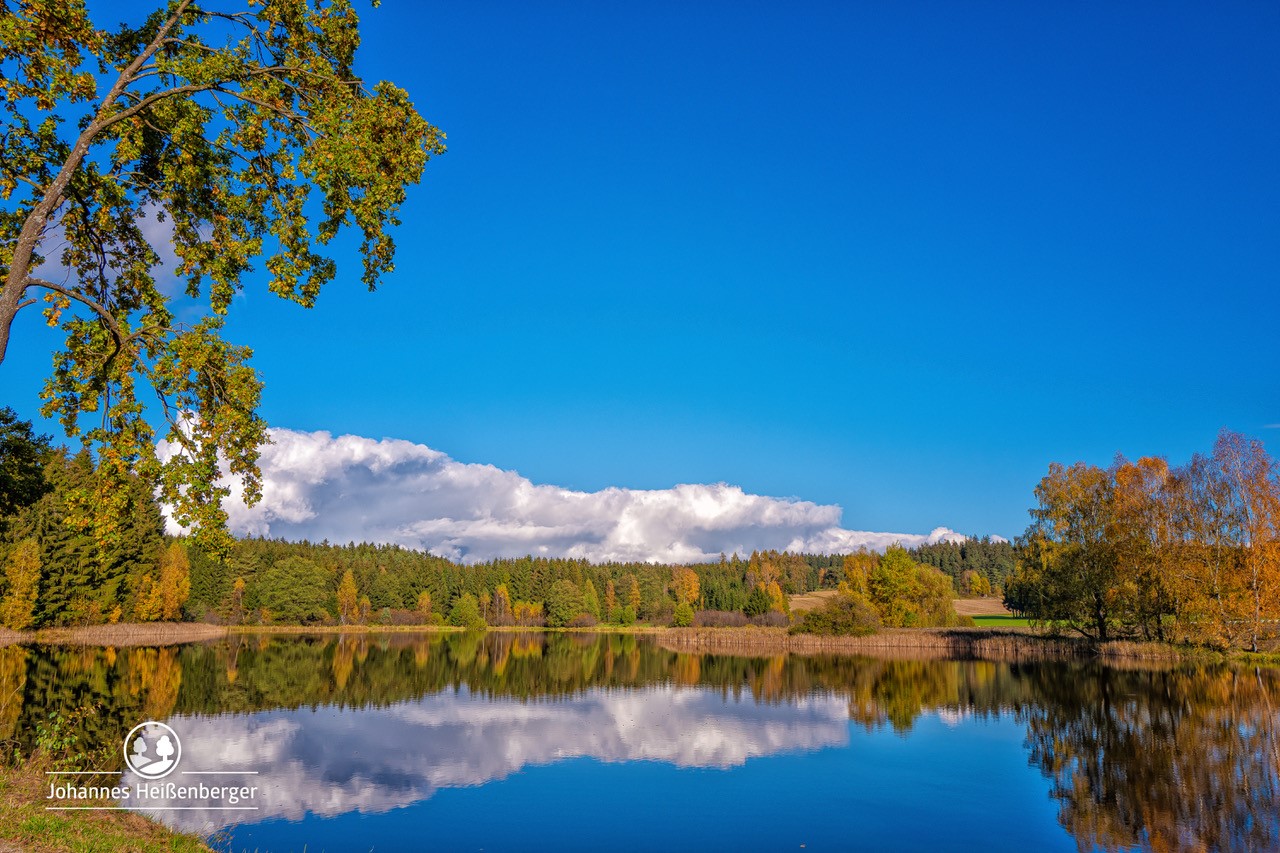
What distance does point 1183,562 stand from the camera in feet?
200

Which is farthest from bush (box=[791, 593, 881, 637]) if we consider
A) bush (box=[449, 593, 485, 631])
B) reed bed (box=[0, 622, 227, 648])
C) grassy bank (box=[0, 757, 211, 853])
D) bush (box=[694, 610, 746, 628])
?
grassy bank (box=[0, 757, 211, 853])

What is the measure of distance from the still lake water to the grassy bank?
361 centimetres

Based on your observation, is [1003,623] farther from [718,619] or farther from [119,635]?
[119,635]

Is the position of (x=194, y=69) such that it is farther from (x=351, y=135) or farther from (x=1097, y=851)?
(x=1097, y=851)

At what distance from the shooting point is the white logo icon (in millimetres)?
24469

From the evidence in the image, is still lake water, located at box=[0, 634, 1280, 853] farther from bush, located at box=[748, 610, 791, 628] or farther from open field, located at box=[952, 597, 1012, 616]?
open field, located at box=[952, 597, 1012, 616]

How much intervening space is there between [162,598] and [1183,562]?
4448 inches

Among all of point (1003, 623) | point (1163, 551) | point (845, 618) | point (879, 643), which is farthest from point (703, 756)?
point (1003, 623)

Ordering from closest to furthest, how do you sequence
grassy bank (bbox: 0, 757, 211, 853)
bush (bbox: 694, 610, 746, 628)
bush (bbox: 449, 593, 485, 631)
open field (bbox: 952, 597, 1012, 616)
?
grassy bank (bbox: 0, 757, 211, 853)
bush (bbox: 694, 610, 746, 628)
open field (bbox: 952, 597, 1012, 616)
bush (bbox: 449, 593, 485, 631)

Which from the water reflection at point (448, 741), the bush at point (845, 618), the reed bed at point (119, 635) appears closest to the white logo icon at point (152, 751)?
the water reflection at point (448, 741)

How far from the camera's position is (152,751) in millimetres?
27578

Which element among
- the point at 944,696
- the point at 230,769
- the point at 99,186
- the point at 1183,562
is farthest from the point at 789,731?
the point at 1183,562

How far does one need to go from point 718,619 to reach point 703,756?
116 meters

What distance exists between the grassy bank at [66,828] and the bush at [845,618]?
79686mm
